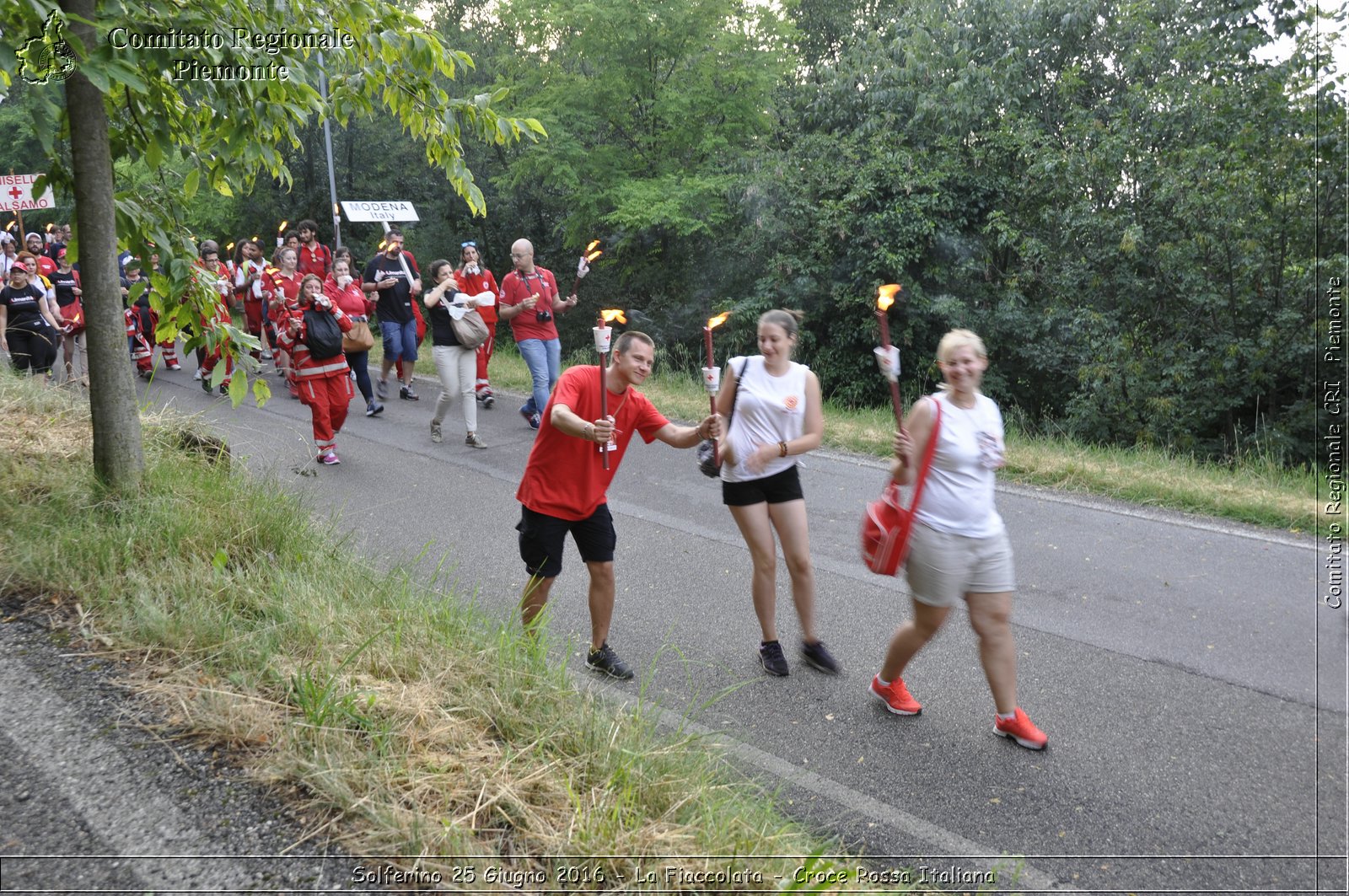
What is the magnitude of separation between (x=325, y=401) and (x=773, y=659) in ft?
18.9

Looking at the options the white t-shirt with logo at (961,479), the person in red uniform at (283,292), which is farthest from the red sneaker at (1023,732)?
the person in red uniform at (283,292)

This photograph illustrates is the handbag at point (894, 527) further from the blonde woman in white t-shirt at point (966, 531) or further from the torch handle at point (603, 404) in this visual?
the torch handle at point (603, 404)

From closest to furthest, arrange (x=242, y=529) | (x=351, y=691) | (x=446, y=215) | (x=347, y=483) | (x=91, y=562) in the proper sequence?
(x=351, y=691), (x=91, y=562), (x=242, y=529), (x=347, y=483), (x=446, y=215)

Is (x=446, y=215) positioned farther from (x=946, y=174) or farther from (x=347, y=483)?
(x=347, y=483)

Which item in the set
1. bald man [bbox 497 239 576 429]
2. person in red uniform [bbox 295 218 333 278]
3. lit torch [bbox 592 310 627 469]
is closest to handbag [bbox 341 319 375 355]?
bald man [bbox 497 239 576 429]

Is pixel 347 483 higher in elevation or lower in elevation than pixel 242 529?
lower

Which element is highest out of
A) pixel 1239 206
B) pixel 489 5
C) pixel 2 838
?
pixel 489 5

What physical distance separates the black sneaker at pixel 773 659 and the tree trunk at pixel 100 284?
3.44 metres

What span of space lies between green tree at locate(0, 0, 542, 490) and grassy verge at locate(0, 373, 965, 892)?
0.76 metres

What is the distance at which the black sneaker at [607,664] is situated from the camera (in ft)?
16.8

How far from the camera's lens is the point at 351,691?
11.8 ft

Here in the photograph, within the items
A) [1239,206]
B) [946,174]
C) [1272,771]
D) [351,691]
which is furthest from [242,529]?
[946,174]

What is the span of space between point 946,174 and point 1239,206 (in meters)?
4.59

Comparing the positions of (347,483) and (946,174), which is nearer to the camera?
(347,483)
